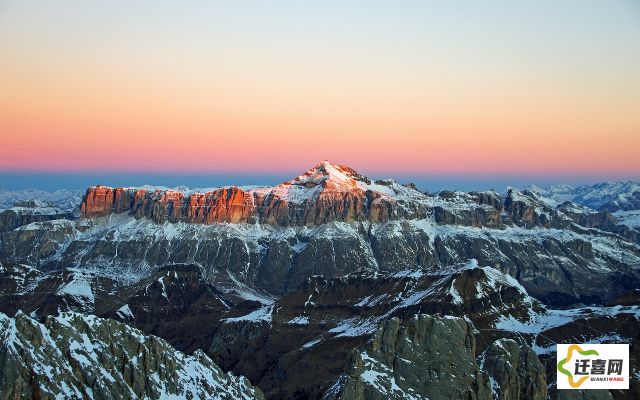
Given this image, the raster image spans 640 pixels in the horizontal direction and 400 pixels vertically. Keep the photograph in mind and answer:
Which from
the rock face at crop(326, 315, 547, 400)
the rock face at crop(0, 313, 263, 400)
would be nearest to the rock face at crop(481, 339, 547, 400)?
the rock face at crop(326, 315, 547, 400)

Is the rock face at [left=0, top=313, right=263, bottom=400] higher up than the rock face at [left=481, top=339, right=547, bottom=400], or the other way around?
the rock face at [left=0, top=313, right=263, bottom=400]

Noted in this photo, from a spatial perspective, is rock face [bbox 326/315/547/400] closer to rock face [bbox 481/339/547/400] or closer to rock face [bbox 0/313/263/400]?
rock face [bbox 481/339/547/400]

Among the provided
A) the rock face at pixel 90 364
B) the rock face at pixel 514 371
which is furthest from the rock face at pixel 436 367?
the rock face at pixel 90 364

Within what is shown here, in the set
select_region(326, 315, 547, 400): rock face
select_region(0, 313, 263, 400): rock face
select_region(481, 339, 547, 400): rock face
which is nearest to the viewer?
select_region(0, 313, 263, 400): rock face

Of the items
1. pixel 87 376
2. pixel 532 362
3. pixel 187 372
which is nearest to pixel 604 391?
pixel 532 362

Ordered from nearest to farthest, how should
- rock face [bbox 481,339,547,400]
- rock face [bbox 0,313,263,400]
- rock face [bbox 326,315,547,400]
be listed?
rock face [bbox 0,313,263,400]
rock face [bbox 326,315,547,400]
rock face [bbox 481,339,547,400]

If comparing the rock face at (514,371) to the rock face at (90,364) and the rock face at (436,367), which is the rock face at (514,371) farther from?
the rock face at (90,364)

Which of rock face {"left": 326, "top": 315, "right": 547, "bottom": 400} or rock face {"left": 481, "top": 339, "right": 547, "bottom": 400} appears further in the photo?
rock face {"left": 481, "top": 339, "right": 547, "bottom": 400}
